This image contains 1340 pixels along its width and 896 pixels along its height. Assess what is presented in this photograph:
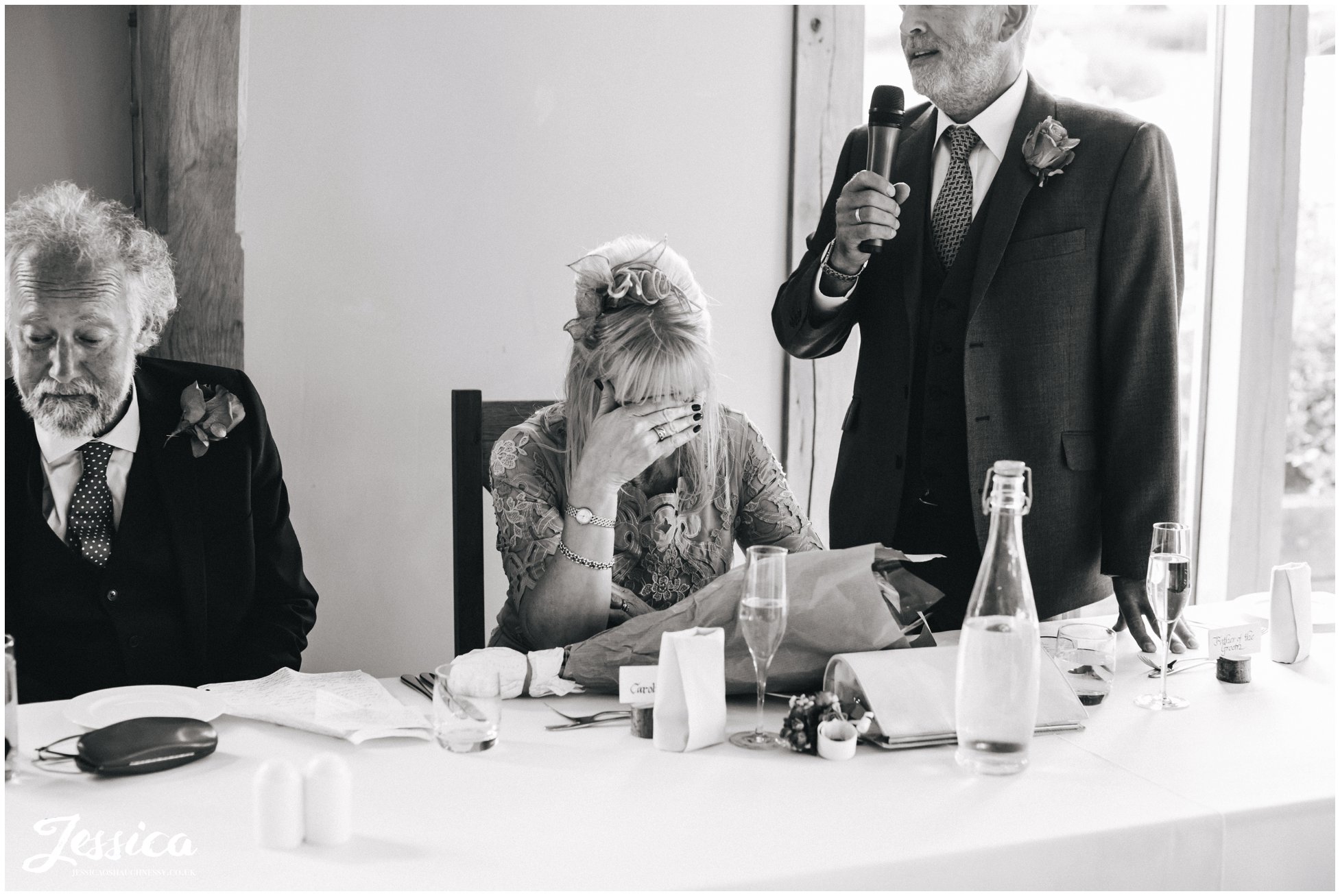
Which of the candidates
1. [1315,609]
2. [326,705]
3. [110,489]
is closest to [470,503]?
[110,489]

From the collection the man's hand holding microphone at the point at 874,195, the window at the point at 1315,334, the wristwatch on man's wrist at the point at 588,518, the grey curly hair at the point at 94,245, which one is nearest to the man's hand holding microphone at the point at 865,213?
the man's hand holding microphone at the point at 874,195

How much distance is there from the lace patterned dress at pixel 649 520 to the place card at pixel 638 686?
47 cm

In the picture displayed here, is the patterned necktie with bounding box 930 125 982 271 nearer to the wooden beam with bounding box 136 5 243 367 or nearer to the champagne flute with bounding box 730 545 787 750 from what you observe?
the champagne flute with bounding box 730 545 787 750

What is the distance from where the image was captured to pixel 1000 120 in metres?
1.92

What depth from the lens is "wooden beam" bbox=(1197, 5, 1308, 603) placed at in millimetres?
3238

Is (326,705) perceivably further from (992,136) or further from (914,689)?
(992,136)

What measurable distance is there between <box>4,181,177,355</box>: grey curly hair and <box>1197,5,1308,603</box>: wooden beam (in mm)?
2899

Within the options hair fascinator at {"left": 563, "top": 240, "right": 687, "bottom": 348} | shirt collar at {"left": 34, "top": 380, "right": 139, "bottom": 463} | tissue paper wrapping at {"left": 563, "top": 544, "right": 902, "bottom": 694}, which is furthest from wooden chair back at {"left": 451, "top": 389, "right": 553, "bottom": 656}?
tissue paper wrapping at {"left": 563, "top": 544, "right": 902, "bottom": 694}

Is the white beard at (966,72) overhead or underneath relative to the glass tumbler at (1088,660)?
overhead

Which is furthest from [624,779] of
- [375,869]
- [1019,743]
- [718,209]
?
[718,209]

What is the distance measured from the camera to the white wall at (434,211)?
2314 millimetres

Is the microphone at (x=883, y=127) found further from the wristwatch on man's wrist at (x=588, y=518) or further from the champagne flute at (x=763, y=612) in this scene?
the champagne flute at (x=763, y=612)

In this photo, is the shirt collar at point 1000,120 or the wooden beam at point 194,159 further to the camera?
the wooden beam at point 194,159

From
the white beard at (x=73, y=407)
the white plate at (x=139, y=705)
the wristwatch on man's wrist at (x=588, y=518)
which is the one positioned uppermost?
the white beard at (x=73, y=407)
